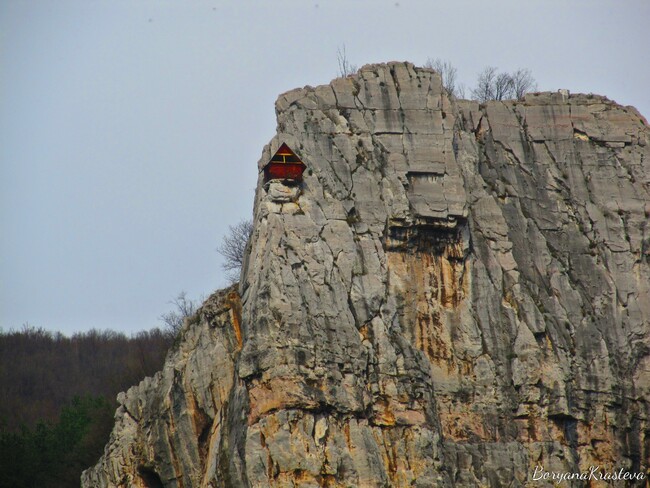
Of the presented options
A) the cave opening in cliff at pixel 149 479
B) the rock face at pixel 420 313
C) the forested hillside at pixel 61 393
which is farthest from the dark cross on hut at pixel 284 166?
the forested hillside at pixel 61 393

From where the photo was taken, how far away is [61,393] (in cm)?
10262

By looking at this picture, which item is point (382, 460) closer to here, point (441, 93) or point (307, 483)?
point (307, 483)

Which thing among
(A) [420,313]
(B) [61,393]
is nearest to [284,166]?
(A) [420,313]

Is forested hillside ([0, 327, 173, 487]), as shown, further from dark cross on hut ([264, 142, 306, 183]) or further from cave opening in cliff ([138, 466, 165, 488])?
dark cross on hut ([264, 142, 306, 183])

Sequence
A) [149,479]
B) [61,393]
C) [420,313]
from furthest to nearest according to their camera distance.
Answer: [61,393], [149,479], [420,313]

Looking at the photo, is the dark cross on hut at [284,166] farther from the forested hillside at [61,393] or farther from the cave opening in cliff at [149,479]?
the forested hillside at [61,393]

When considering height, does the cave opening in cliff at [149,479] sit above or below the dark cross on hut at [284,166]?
below

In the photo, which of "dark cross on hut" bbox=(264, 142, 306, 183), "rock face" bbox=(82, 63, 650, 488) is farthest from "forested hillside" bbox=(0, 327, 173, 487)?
"dark cross on hut" bbox=(264, 142, 306, 183)

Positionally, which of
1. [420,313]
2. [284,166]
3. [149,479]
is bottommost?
[149,479]

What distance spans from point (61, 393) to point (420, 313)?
60.3 m

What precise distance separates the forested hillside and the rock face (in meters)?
12.0

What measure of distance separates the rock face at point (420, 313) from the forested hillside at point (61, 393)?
1204cm

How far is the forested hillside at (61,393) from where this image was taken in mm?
63844

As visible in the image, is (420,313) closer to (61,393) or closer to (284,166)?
(284,166)
